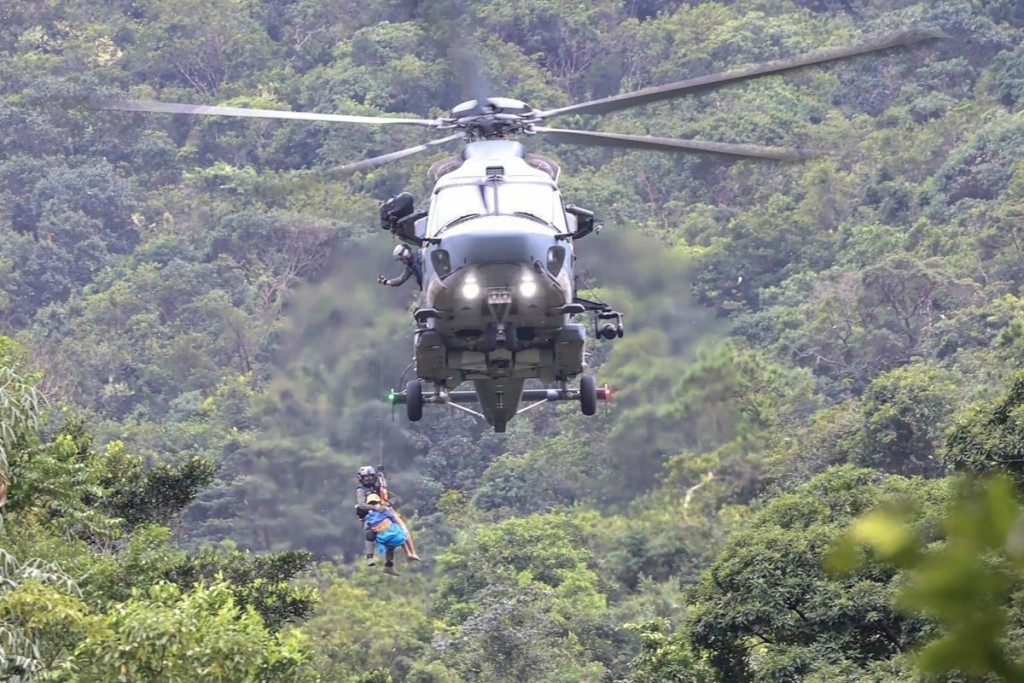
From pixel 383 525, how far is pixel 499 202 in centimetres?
253

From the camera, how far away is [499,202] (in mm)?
10109

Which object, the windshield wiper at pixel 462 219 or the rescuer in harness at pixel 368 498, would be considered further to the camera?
the rescuer in harness at pixel 368 498

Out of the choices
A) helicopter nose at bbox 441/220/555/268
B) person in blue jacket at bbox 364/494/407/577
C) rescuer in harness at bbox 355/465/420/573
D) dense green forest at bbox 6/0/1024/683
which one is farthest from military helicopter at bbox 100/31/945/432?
dense green forest at bbox 6/0/1024/683

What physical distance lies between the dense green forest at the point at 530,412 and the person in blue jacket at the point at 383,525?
0.89m

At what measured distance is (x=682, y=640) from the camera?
45.4 ft

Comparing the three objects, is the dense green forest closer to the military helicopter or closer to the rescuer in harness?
the rescuer in harness

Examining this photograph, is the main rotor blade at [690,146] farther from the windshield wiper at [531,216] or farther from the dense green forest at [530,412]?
the dense green forest at [530,412]

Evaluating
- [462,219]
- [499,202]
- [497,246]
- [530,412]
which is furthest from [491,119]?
[530,412]

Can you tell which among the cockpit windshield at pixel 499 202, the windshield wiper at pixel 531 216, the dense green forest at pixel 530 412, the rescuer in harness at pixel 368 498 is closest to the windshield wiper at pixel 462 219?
the cockpit windshield at pixel 499 202

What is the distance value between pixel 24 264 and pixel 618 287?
71.6 feet

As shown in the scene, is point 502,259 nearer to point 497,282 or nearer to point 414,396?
point 497,282

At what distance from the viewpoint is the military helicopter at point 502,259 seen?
9.69 m

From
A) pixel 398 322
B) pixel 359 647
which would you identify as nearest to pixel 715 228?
pixel 398 322

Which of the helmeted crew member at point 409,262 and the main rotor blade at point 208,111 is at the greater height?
the main rotor blade at point 208,111
